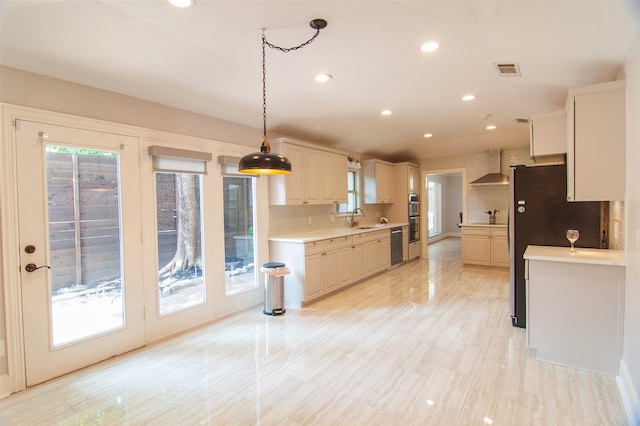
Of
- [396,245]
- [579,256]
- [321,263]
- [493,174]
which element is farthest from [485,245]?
[579,256]

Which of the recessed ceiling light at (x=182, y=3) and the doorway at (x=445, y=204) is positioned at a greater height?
the recessed ceiling light at (x=182, y=3)

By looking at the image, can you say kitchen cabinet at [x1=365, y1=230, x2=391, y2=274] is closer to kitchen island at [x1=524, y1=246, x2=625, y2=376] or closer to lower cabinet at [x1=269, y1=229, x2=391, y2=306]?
lower cabinet at [x1=269, y1=229, x2=391, y2=306]

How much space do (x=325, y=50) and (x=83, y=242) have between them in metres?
2.67

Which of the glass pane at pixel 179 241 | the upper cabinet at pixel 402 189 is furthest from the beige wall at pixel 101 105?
the upper cabinet at pixel 402 189

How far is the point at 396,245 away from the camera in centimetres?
682

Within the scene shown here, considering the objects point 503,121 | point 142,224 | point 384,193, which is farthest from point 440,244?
point 142,224

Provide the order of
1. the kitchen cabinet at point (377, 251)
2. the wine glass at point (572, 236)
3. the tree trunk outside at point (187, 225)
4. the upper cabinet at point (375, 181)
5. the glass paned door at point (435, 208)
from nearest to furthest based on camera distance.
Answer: the wine glass at point (572, 236) < the tree trunk outside at point (187, 225) < the kitchen cabinet at point (377, 251) < the upper cabinet at point (375, 181) < the glass paned door at point (435, 208)

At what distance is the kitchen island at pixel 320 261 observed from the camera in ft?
14.4

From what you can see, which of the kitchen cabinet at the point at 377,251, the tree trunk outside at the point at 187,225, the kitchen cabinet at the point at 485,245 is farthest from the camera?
the kitchen cabinet at the point at 485,245

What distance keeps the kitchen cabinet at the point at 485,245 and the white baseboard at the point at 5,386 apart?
7.00 metres

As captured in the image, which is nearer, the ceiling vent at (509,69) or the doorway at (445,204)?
the ceiling vent at (509,69)

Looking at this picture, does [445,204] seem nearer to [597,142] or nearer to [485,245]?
[485,245]

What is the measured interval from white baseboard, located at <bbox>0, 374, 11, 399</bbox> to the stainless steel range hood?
24.3 ft

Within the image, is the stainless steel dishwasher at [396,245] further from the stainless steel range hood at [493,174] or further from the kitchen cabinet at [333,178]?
the stainless steel range hood at [493,174]
